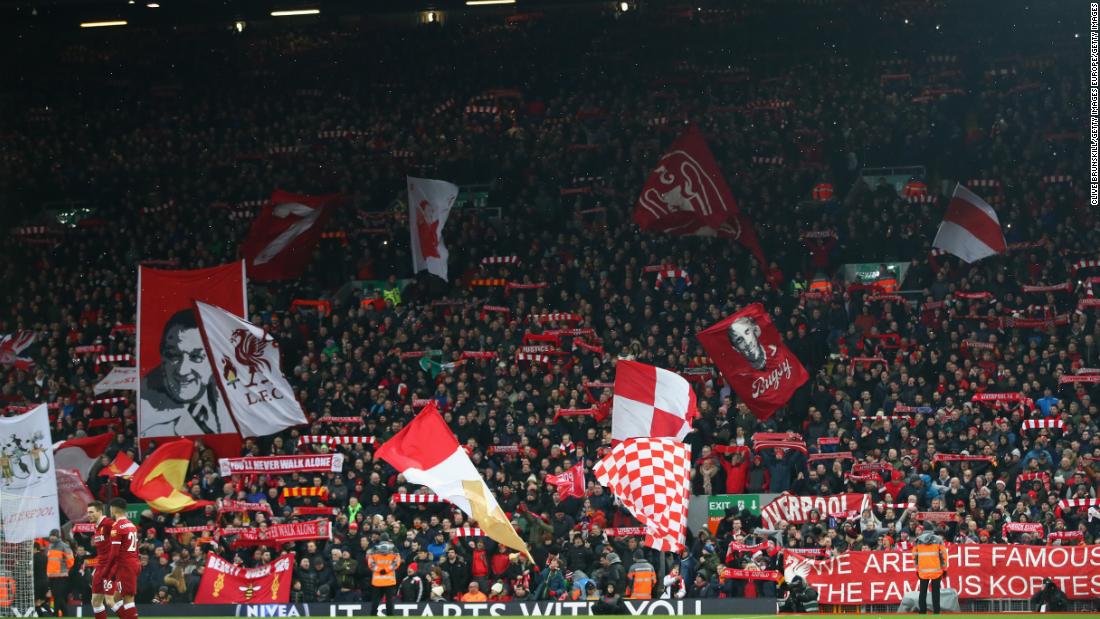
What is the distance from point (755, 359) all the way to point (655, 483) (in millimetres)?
6928

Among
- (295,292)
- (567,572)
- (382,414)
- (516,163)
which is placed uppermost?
(516,163)

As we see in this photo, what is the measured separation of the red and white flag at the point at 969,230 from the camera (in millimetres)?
37562

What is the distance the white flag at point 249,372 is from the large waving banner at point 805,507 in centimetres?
1090

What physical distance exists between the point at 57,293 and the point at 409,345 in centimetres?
1139

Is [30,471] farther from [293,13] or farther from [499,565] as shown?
[293,13]

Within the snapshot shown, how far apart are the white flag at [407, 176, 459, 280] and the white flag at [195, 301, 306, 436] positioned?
18.8ft

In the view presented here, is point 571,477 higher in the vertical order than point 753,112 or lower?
lower

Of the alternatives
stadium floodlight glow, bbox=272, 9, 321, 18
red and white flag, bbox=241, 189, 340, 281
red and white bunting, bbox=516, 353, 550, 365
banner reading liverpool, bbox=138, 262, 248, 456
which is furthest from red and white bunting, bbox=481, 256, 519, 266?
stadium floodlight glow, bbox=272, 9, 321, 18

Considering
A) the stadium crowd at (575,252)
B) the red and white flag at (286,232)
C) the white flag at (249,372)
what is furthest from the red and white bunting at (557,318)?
the white flag at (249,372)

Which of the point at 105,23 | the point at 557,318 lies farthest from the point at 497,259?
the point at 105,23

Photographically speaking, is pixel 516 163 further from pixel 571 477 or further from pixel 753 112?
pixel 571 477

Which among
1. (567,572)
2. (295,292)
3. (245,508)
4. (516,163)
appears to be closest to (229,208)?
(295,292)

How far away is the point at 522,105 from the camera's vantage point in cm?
5025

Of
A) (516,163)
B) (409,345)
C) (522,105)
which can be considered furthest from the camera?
(522,105)
